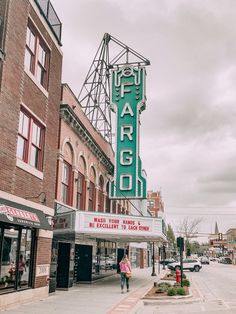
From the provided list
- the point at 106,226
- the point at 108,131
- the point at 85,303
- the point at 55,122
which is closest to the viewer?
the point at 85,303

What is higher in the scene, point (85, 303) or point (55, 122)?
point (55, 122)

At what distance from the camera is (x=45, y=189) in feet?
52.2

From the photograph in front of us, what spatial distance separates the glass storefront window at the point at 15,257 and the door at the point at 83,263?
32.5ft

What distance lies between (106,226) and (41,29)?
10.1 m

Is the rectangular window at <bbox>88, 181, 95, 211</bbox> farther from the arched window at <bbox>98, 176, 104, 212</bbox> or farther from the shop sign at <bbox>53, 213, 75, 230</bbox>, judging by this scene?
the shop sign at <bbox>53, 213, 75, 230</bbox>

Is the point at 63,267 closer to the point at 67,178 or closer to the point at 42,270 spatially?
the point at 42,270

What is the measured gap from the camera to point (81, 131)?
21578 millimetres

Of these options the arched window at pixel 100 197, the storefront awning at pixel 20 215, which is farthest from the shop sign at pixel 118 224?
the arched window at pixel 100 197

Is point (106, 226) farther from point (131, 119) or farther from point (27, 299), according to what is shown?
point (131, 119)

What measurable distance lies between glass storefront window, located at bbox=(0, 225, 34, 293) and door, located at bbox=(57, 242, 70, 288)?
4873 mm

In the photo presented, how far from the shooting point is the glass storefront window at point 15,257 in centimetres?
1272

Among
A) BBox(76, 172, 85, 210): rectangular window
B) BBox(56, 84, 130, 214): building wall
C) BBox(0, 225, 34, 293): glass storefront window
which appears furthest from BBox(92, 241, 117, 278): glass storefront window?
BBox(0, 225, 34, 293): glass storefront window

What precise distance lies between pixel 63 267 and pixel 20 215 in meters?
8.00

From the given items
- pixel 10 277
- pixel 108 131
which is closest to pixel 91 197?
pixel 108 131
